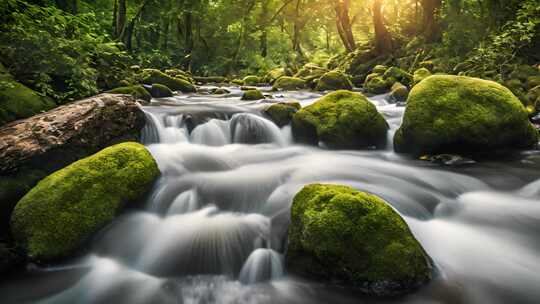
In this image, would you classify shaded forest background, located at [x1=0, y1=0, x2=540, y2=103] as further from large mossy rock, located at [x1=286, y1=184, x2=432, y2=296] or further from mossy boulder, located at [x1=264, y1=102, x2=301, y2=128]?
large mossy rock, located at [x1=286, y1=184, x2=432, y2=296]

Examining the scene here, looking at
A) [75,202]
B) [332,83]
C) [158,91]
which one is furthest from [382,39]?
[75,202]

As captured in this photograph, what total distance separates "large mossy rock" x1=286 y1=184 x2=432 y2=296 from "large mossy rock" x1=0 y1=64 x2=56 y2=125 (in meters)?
5.01

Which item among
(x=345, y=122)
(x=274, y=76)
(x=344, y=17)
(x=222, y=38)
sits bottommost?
(x=345, y=122)

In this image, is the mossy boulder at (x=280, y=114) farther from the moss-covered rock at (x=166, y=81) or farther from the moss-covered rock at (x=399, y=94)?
the moss-covered rock at (x=166, y=81)

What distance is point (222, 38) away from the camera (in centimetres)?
2925

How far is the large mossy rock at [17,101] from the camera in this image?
5.62m

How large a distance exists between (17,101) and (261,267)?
5192mm

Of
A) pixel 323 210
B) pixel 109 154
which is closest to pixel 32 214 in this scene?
pixel 109 154

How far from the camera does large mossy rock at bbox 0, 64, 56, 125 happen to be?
18.4ft

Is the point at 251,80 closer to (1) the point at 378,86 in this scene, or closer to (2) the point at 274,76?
(2) the point at 274,76

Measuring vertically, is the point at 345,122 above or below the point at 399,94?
below

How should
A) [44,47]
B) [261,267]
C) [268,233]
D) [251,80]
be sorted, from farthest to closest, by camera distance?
[251,80] → [44,47] → [268,233] → [261,267]

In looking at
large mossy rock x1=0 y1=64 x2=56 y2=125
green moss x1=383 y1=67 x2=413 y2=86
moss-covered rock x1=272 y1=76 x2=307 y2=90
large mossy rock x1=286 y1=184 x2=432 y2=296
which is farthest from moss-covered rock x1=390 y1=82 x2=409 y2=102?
large mossy rock x1=0 y1=64 x2=56 y2=125

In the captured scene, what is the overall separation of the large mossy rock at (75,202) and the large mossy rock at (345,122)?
13.9 feet
